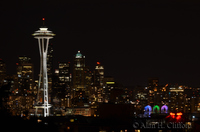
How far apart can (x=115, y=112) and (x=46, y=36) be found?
3414cm

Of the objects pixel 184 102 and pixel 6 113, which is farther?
pixel 184 102

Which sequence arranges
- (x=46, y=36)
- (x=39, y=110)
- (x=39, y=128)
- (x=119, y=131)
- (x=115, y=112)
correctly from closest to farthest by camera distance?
(x=39, y=128), (x=119, y=131), (x=115, y=112), (x=46, y=36), (x=39, y=110)

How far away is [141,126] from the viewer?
75.1 m

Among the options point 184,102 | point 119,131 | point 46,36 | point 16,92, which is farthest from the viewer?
point 184,102

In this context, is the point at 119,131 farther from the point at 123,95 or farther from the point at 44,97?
the point at 123,95

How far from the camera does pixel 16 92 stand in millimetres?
182500

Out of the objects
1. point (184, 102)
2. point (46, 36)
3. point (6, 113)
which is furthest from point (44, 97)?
point (6, 113)

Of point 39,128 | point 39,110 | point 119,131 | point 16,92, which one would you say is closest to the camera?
point 39,128

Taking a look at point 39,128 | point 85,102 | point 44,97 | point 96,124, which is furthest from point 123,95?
point 39,128

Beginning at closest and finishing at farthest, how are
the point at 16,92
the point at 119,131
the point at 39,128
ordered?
the point at 39,128, the point at 119,131, the point at 16,92

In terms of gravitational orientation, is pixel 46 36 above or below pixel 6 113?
above

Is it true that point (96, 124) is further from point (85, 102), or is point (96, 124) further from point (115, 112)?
point (85, 102)

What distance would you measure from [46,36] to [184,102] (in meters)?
87.0

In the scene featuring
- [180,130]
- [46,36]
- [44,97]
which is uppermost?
[46,36]
